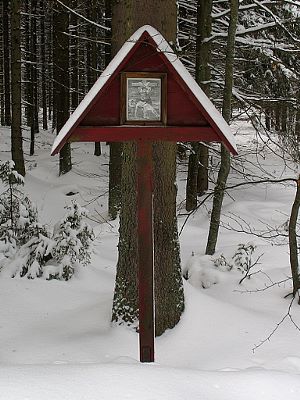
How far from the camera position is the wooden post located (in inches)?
148

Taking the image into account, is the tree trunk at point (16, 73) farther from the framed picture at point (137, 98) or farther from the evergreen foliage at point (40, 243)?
the framed picture at point (137, 98)

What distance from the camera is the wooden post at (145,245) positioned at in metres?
3.75

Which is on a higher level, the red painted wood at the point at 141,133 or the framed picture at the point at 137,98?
the framed picture at the point at 137,98

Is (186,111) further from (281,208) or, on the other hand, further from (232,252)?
(281,208)

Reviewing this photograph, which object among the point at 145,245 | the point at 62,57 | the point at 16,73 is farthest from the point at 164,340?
the point at 62,57

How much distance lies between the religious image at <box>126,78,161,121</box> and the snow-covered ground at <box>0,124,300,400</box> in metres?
1.76

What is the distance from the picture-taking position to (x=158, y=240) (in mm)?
5055

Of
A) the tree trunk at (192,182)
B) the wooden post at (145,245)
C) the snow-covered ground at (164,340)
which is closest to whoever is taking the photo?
the snow-covered ground at (164,340)

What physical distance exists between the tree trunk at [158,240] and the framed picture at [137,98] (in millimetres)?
1442

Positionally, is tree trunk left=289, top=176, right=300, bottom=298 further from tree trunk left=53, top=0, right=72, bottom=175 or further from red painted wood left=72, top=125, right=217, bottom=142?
tree trunk left=53, top=0, right=72, bottom=175

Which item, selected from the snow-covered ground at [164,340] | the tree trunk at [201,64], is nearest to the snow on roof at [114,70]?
the snow-covered ground at [164,340]

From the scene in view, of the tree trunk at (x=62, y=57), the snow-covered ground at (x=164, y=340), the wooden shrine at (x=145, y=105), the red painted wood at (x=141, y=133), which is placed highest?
the tree trunk at (x=62, y=57)

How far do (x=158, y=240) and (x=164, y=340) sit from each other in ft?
3.38

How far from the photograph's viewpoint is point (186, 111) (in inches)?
143
